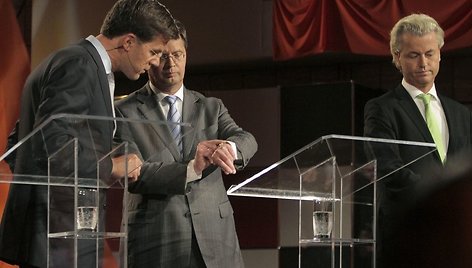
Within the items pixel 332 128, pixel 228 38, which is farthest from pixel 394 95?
pixel 228 38

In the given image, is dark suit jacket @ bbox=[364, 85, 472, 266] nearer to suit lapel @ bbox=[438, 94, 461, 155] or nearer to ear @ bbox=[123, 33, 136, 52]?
suit lapel @ bbox=[438, 94, 461, 155]

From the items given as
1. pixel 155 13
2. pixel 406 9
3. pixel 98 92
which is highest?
pixel 406 9

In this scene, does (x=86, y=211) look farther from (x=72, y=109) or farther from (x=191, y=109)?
(x=191, y=109)

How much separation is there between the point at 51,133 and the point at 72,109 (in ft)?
0.89

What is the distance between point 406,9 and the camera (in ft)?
19.5

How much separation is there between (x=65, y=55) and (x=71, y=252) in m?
0.63

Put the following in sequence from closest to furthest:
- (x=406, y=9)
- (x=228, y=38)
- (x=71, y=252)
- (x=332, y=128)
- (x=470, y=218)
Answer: (x=71, y=252) < (x=470, y=218) < (x=406, y=9) < (x=332, y=128) < (x=228, y=38)

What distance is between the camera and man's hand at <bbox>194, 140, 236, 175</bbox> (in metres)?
3.61

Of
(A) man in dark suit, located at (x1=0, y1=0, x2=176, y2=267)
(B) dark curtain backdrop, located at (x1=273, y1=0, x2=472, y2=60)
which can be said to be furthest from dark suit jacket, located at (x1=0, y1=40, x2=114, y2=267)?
(B) dark curtain backdrop, located at (x1=273, y1=0, x2=472, y2=60)

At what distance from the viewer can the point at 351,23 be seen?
616 cm

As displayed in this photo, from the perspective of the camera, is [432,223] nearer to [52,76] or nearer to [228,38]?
[52,76]

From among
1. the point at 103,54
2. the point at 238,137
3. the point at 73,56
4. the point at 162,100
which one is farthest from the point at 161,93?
the point at 73,56

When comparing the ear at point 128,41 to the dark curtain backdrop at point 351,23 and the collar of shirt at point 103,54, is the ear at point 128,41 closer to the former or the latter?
the collar of shirt at point 103,54

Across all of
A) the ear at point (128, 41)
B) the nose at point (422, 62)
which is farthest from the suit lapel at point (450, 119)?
the ear at point (128, 41)
